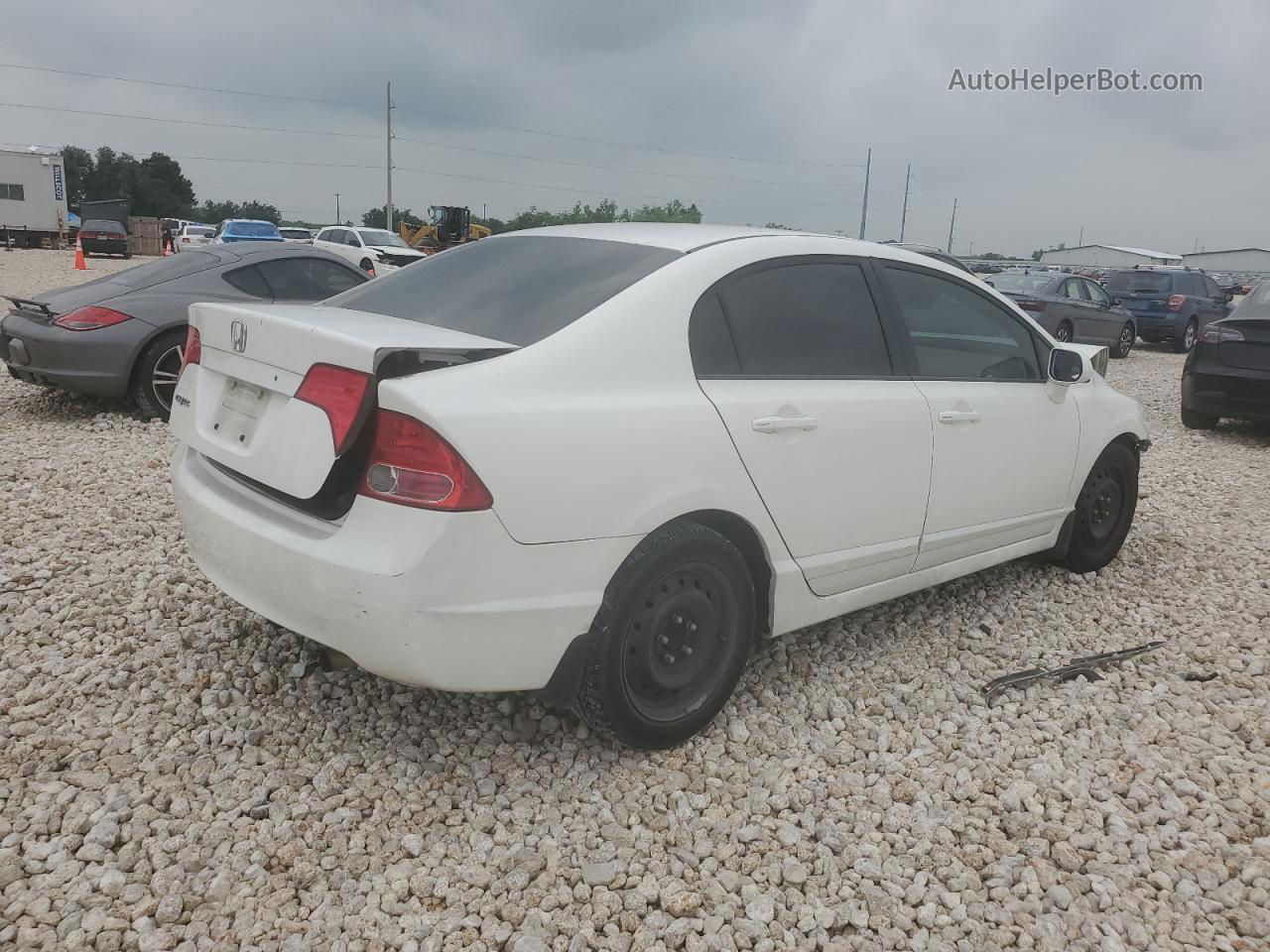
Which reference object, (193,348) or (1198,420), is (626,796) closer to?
(193,348)

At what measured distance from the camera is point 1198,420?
938 centimetres

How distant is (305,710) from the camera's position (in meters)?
3.05

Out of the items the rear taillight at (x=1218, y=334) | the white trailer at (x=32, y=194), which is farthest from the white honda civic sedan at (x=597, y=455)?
the white trailer at (x=32, y=194)

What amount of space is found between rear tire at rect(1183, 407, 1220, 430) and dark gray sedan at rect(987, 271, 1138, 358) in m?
4.55

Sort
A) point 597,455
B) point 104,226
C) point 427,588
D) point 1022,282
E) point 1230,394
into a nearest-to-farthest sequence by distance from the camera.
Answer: point 427,588 → point 597,455 → point 1230,394 → point 1022,282 → point 104,226

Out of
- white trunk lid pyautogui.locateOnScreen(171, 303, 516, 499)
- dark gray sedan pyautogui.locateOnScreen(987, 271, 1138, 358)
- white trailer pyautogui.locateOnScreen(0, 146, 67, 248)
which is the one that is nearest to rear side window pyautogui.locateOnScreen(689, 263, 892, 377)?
white trunk lid pyautogui.locateOnScreen(171, 303, 516, 499)

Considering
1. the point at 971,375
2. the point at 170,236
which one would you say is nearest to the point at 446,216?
the point at 170,236

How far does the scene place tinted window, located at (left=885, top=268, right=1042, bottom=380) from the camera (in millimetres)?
3570

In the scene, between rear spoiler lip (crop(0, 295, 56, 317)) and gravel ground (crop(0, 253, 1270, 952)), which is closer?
gravel ground (crop(0, 253, 1270, 952))

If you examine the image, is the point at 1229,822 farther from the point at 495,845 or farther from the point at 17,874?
the point at 17,874

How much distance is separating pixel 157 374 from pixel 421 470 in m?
5.56

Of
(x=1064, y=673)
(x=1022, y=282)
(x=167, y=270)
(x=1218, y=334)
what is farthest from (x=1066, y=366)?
(x=1022, y=282)

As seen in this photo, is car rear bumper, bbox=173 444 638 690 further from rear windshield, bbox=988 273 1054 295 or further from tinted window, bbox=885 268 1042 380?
rear windshield, bbox=988 273 1054 295

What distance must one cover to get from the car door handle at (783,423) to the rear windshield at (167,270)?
19.4ft
